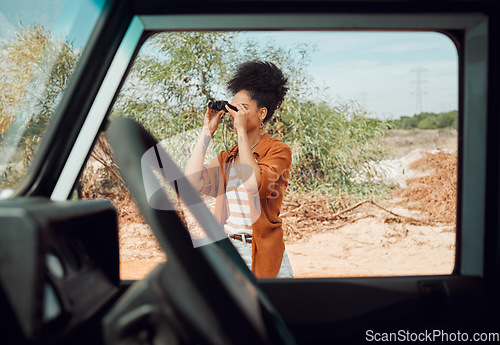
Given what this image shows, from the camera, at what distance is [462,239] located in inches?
59.7

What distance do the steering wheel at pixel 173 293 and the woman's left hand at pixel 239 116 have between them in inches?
41.1

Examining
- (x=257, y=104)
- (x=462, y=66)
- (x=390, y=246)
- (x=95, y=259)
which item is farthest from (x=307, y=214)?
(x=95, y=259)

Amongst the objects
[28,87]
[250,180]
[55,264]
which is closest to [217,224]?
[55,264]

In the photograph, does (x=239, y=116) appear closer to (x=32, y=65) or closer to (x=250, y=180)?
(x=250, y=180)

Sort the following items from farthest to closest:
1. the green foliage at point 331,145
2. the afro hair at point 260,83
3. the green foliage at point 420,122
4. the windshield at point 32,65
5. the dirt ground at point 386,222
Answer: the dirt ground at point 386,222, the green foliage at point 331,145, the green foliage at point 420,122, the afro hair at point 260,83, the windshield at point 32,65

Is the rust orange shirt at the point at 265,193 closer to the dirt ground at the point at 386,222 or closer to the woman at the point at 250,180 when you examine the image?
the woman at the point at 250,180

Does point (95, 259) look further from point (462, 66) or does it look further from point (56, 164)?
point (462, 66)

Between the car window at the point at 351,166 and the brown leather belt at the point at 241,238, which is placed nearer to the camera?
the brown leather belt at the point at 241,238

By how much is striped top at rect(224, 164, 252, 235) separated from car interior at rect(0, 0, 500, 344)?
42cm

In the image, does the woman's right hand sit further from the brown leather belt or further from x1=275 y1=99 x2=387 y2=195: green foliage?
x1=275 y1=99 x2=387 y2=195: green foliage

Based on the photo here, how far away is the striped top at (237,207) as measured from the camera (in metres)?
Result: 1.78

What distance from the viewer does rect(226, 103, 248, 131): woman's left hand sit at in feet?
5.89

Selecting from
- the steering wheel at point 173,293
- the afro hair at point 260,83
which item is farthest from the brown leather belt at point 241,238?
the steering wheel at point 173,293

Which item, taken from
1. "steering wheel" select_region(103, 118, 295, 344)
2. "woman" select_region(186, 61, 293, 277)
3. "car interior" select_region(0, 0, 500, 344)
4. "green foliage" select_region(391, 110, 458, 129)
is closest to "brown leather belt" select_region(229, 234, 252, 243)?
"woman" select_region(186, 61, 293, 277)
